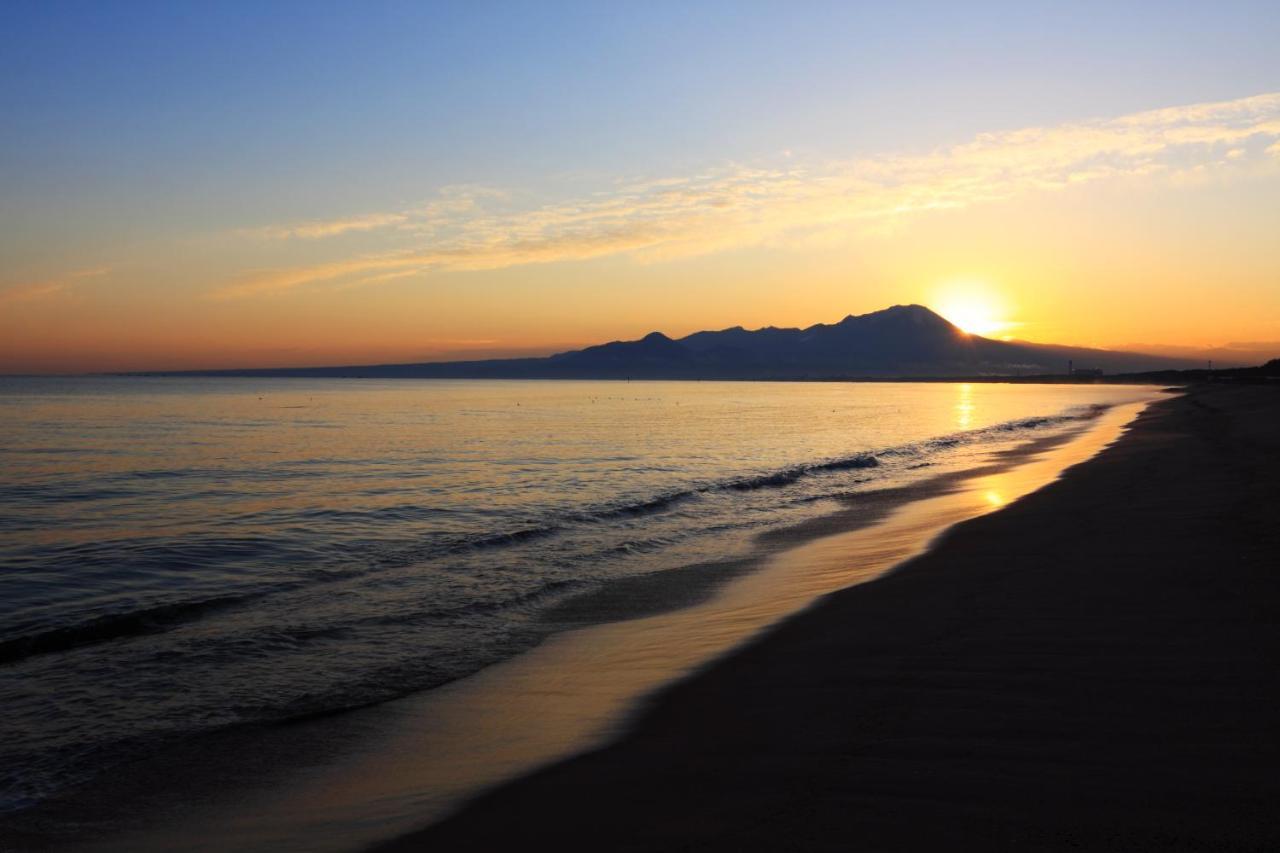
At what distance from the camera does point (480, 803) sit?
5.95 m

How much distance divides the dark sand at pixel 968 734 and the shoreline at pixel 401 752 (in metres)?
0.41

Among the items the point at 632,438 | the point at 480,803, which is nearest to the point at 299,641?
the point at 480,803

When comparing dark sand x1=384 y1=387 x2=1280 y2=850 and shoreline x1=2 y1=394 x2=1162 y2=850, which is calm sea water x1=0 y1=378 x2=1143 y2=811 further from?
dark sand x1=384 y1=387 x2=1280 y2=850

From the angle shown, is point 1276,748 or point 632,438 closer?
point 1276,748

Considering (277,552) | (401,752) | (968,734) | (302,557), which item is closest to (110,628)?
(302,557)

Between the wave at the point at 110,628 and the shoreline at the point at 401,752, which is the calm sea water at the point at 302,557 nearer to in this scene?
the wave at the point at 110,628

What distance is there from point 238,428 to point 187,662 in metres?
52.6

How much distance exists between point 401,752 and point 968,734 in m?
4.45

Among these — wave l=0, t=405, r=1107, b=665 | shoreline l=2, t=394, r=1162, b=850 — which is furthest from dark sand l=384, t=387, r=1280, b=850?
wave l=0, t=405, r=1107, b=665

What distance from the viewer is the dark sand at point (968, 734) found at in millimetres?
4957

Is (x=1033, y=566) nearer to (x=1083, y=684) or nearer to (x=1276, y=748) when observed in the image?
(x=1083, y=684)

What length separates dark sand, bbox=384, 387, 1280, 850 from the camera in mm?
4957

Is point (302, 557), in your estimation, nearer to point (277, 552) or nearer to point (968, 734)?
point (277, 552)

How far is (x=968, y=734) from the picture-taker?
6.25 meters
